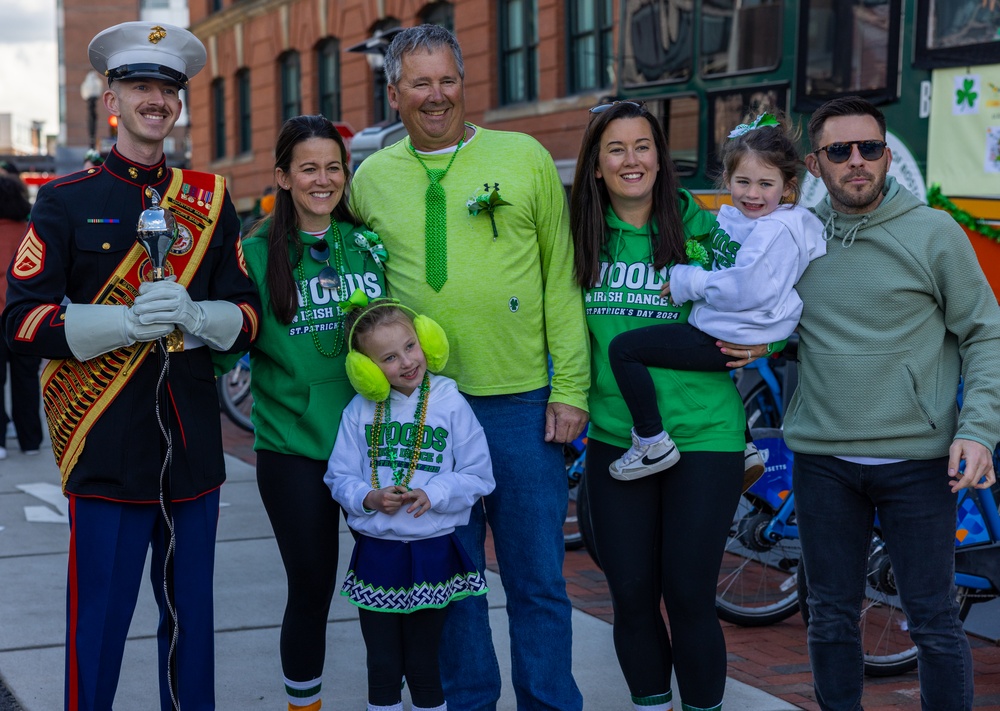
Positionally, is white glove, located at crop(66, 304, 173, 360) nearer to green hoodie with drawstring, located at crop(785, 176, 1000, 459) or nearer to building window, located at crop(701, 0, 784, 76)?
green hoodie with drawstring, located at crop(785, 176, 1000, 459)

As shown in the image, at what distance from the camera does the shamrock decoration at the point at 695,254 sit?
3.50 meters

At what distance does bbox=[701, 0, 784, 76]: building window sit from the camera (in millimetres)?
7688

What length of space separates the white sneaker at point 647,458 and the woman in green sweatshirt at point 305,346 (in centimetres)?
85

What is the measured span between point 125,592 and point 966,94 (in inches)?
193

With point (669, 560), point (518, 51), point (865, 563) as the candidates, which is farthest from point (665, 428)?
point (518, 51)

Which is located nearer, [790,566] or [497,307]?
[497,307]

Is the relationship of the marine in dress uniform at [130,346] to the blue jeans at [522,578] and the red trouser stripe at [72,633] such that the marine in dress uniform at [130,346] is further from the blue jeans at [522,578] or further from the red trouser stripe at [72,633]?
the blue jeans at [522,578]

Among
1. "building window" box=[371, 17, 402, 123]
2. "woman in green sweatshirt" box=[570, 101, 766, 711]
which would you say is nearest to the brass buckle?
"woman in green sweatshirt" box=[570, 101, 766, 711]

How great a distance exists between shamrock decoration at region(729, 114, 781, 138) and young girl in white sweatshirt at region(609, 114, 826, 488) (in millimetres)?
101

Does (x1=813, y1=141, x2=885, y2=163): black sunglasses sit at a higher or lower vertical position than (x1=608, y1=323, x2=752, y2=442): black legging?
higher

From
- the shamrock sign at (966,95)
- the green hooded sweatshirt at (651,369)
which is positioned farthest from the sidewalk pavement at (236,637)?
the shamrock sign at (966,95)

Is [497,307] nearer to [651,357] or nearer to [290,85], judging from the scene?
[651,357]

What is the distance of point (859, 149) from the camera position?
3.43m

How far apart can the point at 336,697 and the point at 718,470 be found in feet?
5.91
